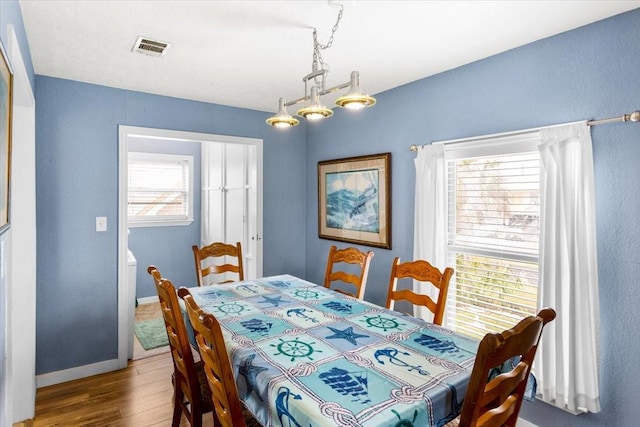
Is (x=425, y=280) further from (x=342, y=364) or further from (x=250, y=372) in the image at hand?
(x=250, y=372)

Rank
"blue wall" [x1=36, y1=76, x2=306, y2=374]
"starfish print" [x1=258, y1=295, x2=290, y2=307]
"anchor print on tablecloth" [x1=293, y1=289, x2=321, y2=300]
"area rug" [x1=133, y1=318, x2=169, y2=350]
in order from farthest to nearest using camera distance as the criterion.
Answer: "area rug" [x1=133, y1=318, x2=169, y2=350], "blue wall" [x1=36, y1=76, x2=306, y2=374], "anchor print on tablecloth" [x1=293, y1=289, x2=321, y2=300], "starfish print" [x1=258, y1=295, x2=290, y2=307]

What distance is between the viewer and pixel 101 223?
3.07 meters

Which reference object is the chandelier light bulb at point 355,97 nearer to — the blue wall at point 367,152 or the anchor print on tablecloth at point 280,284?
the blue wall at point 367,152

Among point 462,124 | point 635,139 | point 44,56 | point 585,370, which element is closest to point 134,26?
point 44,56

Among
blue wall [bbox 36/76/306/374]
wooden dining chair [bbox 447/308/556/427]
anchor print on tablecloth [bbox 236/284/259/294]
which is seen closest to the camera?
wooden dining chair [bbox 447/308/556/427]

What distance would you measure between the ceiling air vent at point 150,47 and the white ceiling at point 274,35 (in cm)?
5

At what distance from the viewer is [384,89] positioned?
3164 mm

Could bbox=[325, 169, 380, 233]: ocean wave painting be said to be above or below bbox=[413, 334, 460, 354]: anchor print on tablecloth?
above

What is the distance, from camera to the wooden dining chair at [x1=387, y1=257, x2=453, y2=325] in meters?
2.04

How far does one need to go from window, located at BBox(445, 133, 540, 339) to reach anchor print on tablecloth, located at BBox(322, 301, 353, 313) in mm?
962

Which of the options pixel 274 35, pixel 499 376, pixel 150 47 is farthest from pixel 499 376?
pixel 150 47

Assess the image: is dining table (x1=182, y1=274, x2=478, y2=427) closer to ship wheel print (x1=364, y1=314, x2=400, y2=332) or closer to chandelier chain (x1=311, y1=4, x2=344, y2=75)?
ship wheel print (x1=364, y1=314, x2=400, y2=332)

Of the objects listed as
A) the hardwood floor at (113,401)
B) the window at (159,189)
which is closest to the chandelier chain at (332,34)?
the hardwood floor at (113,401)

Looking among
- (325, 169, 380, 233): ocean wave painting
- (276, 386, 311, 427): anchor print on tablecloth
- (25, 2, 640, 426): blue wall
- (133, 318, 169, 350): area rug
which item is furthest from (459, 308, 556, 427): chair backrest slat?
(133, 318, 169, 350): area rug
